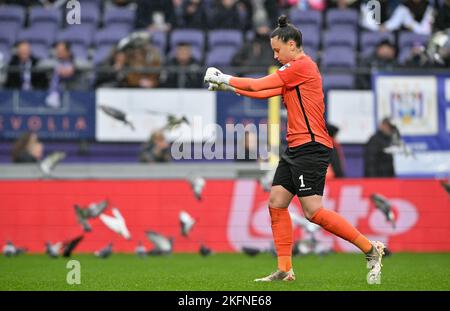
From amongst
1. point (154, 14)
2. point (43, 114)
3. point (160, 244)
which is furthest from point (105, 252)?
point (154, 14)

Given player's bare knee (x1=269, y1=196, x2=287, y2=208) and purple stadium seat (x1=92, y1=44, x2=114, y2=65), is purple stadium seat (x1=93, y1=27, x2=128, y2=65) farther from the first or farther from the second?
player's bare knee (x1=269, y1=196, x2=287, y2=208)

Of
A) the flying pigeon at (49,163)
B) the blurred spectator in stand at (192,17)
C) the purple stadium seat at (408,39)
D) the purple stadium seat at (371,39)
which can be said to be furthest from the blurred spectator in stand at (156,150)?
the purple stadium seat at (408,39)

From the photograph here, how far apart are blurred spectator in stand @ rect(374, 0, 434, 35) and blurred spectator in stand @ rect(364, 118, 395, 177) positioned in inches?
131

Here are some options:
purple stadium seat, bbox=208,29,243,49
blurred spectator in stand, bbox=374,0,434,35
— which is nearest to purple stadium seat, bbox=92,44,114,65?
purple stadium seat, bbox=208,29,243,49

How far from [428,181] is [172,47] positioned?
218 inches

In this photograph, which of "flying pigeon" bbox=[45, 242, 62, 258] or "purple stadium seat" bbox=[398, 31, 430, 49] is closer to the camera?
"flying pigeon" bbox=[45, 242, 62, 258]

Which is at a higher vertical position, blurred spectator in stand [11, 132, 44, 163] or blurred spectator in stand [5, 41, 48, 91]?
blurred spectator in stand [5, 41, 48, 91]

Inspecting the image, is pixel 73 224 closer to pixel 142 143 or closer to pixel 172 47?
pixel 142 143

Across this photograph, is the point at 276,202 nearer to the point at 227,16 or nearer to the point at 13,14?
the point at 227,16

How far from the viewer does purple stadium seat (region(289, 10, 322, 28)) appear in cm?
1766

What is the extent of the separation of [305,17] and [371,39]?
1308 millimetres

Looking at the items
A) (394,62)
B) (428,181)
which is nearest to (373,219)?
(428,181)

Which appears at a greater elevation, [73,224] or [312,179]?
[312,179]

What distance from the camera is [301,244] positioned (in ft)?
45.7
